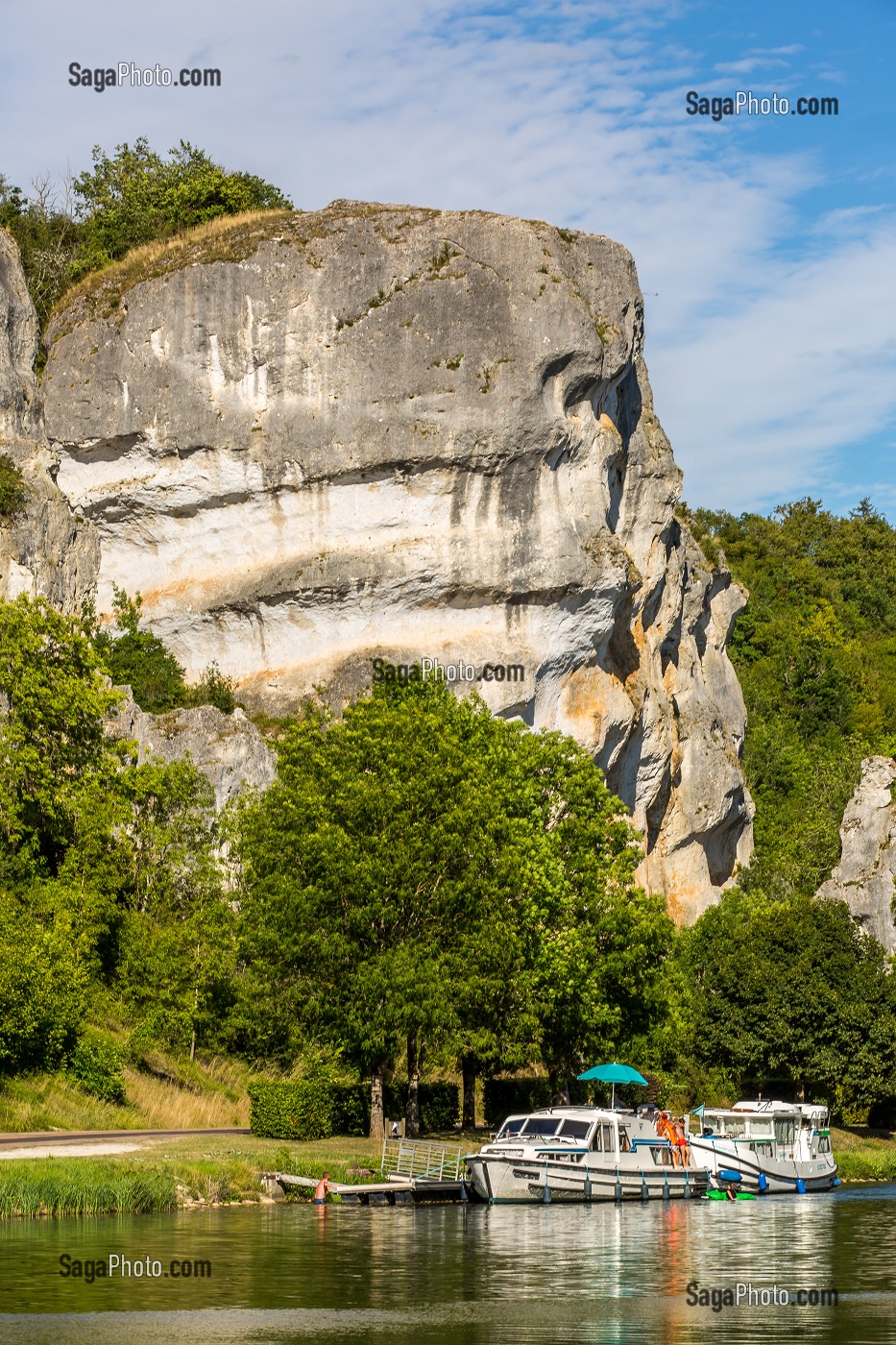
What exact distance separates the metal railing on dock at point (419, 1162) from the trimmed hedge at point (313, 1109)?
199 cm

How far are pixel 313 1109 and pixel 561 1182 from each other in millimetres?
6157

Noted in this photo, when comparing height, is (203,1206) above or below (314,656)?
below

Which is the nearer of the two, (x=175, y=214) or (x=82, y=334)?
(x=82, y=334)


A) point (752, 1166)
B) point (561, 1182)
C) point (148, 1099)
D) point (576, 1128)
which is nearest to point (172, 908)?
point (148, 1099)

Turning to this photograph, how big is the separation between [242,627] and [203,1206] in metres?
36.3

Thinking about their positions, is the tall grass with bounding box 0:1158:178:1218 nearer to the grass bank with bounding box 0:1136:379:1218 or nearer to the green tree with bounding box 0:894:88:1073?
the grass bank with bounding box 0:1136:379:1218

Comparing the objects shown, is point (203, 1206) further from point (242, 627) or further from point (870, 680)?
point (870, 680)

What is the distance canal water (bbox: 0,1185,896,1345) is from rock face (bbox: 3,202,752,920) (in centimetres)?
3331

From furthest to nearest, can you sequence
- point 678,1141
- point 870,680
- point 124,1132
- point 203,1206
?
point 870,680 → point 678,1141 → point 124,1132 → point 203,1206

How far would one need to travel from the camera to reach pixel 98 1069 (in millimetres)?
37969

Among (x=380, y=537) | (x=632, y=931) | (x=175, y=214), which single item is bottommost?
(x=632, y=931)

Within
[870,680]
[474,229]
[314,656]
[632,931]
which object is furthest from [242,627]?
[870,680]

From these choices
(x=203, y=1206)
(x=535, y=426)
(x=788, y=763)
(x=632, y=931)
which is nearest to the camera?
(x=203, y=1206)

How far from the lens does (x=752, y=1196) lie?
39.4 metres
